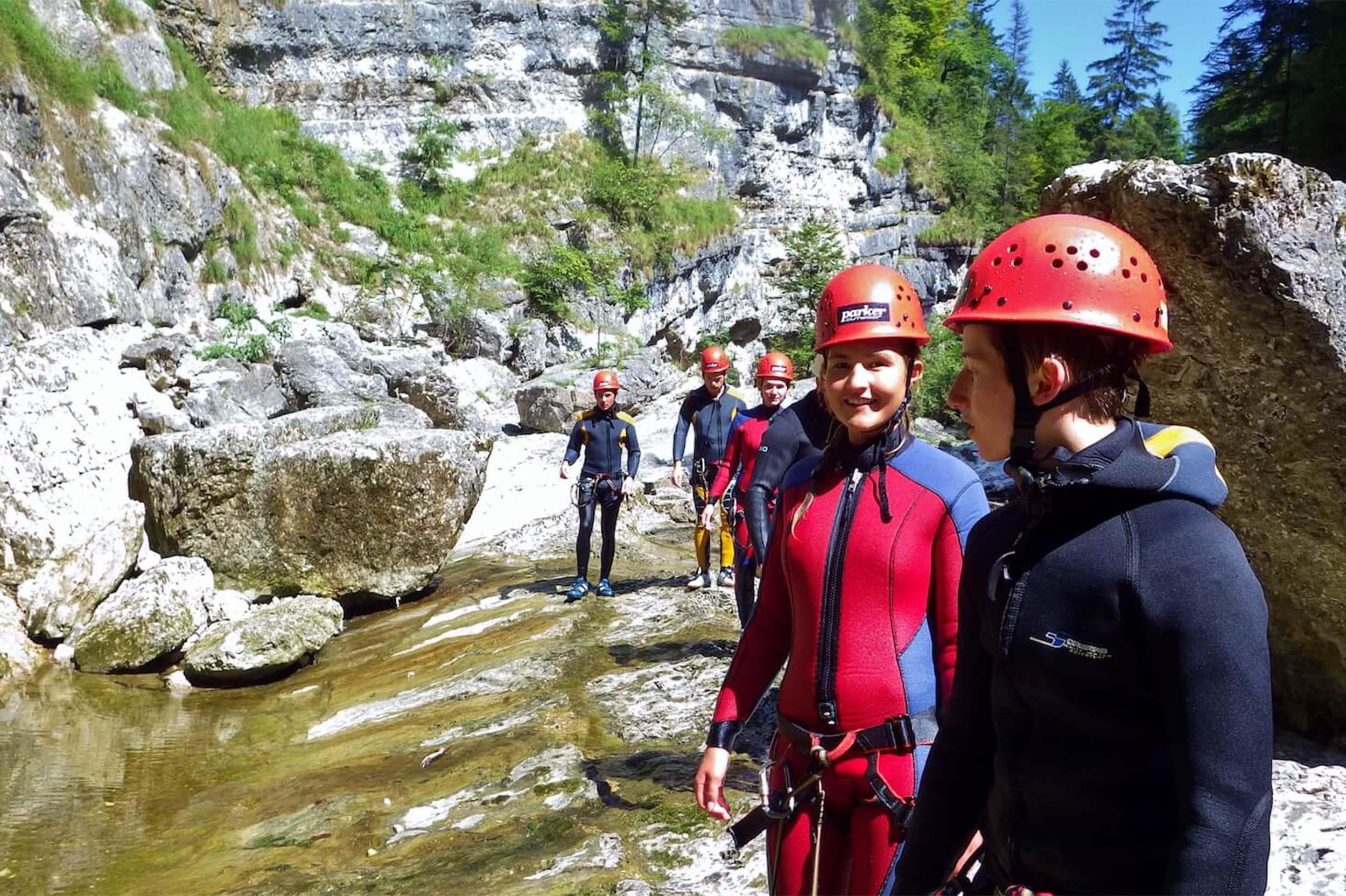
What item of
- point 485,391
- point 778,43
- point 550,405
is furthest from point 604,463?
point 778,43

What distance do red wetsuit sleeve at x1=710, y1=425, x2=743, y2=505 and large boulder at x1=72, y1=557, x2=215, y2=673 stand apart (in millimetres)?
4970

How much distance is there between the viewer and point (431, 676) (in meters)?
→ 7.48

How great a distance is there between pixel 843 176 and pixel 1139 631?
40726 mm

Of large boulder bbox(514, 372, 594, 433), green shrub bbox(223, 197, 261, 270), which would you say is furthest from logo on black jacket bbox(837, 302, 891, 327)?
green shrub bbox(223, 197, 261, 270)

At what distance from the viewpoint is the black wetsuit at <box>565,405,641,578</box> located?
9.42m

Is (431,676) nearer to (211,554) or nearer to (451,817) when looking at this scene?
(451,817)

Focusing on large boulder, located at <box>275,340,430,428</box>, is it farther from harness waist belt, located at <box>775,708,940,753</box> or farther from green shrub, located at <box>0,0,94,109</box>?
harness waist belt, located at <box>775,708,940,753</box>

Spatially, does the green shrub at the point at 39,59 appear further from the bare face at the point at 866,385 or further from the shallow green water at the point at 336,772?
the bare face at the point at 866,385

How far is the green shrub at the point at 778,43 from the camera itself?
37.4 m

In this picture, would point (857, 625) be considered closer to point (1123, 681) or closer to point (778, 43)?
point (1123, 681)

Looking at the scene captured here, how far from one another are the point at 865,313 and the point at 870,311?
1 centimetres

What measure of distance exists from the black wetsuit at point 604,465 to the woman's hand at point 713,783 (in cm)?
707

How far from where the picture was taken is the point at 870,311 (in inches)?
97.7

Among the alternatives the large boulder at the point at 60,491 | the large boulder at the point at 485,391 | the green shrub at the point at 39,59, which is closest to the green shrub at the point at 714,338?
the large boulder at the point at 485,391
